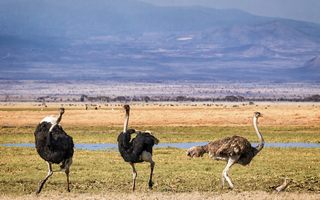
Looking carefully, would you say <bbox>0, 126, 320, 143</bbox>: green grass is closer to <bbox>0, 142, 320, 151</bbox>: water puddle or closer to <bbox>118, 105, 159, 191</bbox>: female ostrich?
<bbox>0, 142, 320, 151</bbox>: water puddle

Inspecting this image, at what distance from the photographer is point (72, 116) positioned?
164 feet

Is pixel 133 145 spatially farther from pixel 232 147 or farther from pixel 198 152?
pixel 198 152

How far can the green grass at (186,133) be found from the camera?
34.3m

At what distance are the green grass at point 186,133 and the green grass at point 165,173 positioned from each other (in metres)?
6.76

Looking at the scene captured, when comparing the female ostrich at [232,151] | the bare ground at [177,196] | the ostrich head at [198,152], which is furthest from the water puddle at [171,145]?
the bare ground at [177,196]

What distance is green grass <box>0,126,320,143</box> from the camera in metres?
34.3

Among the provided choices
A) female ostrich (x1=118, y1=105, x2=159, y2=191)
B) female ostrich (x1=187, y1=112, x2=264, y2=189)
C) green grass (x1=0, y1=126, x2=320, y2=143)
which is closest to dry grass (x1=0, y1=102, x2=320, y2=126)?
green grass (x1=0, y1=126, x2=320, y2=143)

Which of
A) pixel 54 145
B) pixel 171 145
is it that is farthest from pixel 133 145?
pixel 171 145

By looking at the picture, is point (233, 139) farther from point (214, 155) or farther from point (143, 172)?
point (143, 172)

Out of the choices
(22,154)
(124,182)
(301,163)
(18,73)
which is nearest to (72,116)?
(22,154)

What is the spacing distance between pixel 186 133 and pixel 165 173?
54.7 ft

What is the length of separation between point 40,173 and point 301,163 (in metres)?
7.03

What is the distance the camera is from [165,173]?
21391mm

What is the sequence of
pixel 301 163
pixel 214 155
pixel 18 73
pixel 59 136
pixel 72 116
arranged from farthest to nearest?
pixel 18 73, pixel 72 116, pixel 301 163, pixel 214 155, pixel 59 136
